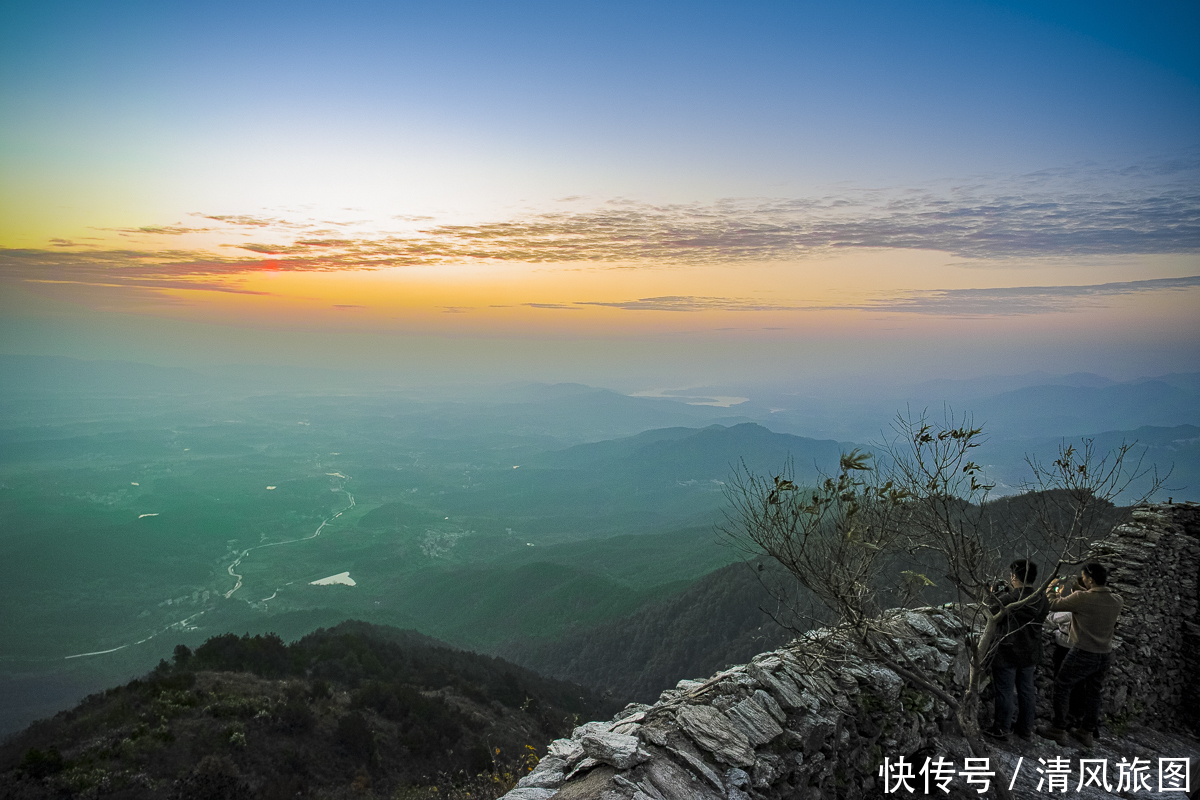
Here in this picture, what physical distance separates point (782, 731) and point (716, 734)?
29.1 inches

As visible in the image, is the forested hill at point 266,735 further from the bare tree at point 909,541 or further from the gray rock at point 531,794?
the bare tree at point 909,541

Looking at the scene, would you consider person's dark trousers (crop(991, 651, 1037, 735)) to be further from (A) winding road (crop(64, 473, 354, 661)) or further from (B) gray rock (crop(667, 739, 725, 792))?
(A) winding road (crop(64, 473, 354, 661))

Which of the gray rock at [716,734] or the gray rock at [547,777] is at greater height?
the gray rock at [716,734]

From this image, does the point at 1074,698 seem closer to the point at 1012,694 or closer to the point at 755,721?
the point at 1012,694

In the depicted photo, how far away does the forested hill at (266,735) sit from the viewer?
12359mm

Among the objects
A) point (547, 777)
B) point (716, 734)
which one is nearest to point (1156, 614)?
point (716, 734)

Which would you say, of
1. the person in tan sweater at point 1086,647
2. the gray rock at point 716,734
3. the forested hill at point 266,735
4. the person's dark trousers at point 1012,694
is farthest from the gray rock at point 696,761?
the person in tan sweater at point 1086,647

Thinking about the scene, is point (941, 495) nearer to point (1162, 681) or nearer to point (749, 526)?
point (749, 526)

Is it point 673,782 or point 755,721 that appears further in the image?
point 755,721

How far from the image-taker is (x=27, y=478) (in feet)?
512

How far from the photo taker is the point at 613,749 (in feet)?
16.1

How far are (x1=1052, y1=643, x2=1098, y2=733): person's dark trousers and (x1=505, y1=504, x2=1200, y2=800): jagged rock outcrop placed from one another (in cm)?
132

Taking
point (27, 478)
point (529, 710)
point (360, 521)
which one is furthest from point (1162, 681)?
point (27, 478)

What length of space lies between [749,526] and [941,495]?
238 centimetres
